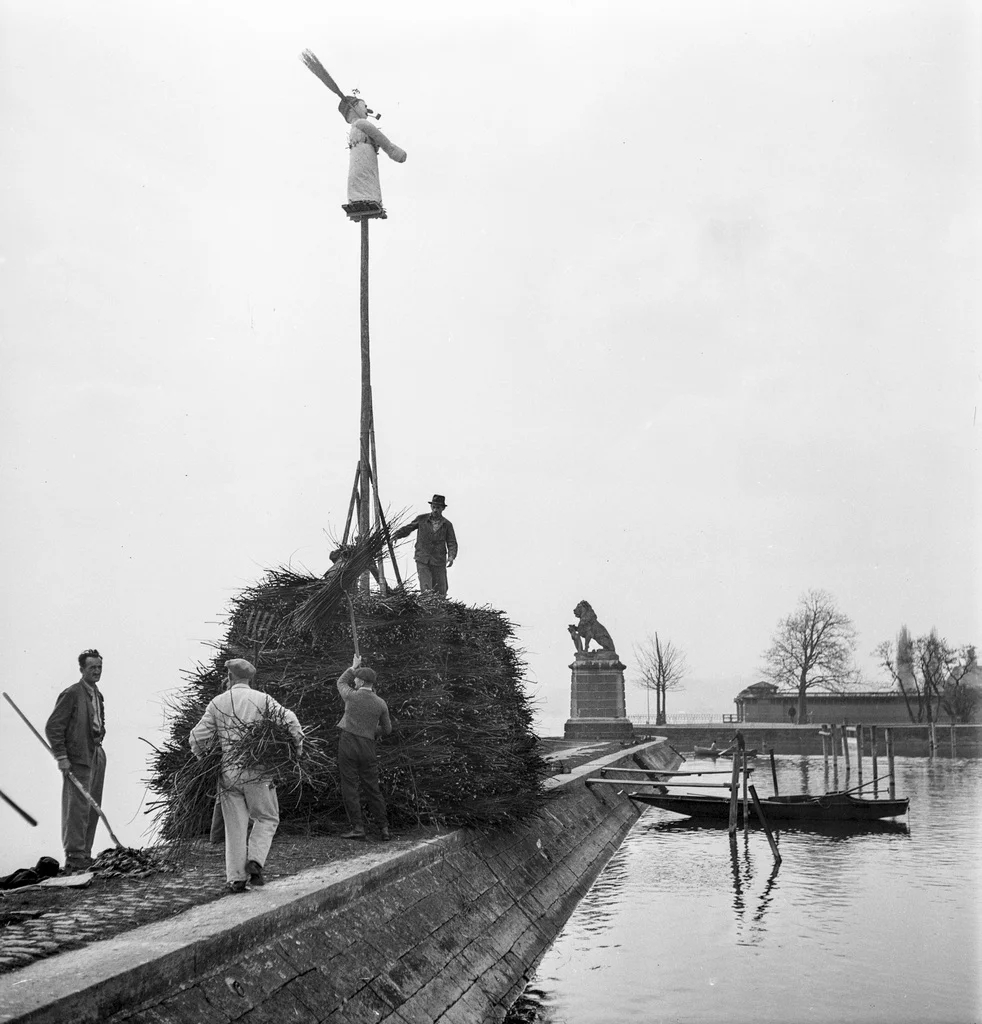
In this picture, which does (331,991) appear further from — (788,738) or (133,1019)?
(788,738)

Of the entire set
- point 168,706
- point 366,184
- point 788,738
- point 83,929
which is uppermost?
point 366,184

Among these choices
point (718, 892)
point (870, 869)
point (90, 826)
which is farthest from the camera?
point (870, 869)

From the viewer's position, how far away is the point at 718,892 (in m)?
13.9

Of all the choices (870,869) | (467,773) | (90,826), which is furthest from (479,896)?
(870,869)

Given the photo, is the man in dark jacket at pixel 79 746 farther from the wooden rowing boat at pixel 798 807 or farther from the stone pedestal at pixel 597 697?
the stone pedestal at pixel 597 697

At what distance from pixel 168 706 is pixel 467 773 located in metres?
2.90

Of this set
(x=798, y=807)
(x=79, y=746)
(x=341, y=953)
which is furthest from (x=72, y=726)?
(x=798, y=807)

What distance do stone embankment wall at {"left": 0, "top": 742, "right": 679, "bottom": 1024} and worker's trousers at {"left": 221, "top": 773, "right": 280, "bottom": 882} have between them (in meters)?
0.28

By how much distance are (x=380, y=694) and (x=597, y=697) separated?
33.7 m

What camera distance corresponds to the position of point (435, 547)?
554 inches

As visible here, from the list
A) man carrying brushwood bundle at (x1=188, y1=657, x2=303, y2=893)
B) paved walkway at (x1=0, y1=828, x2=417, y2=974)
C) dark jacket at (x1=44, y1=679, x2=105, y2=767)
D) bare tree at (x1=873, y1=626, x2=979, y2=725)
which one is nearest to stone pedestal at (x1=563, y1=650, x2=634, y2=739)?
bare tree at (x1=873, y1=626, x2=979, y2=725)

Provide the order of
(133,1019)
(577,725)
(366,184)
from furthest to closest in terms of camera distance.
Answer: (577,725) → (366,184) → (133,1019)

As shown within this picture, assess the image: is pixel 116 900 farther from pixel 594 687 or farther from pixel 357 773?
pixel 594 687

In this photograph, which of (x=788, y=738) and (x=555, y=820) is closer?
(x=555, y=820)
